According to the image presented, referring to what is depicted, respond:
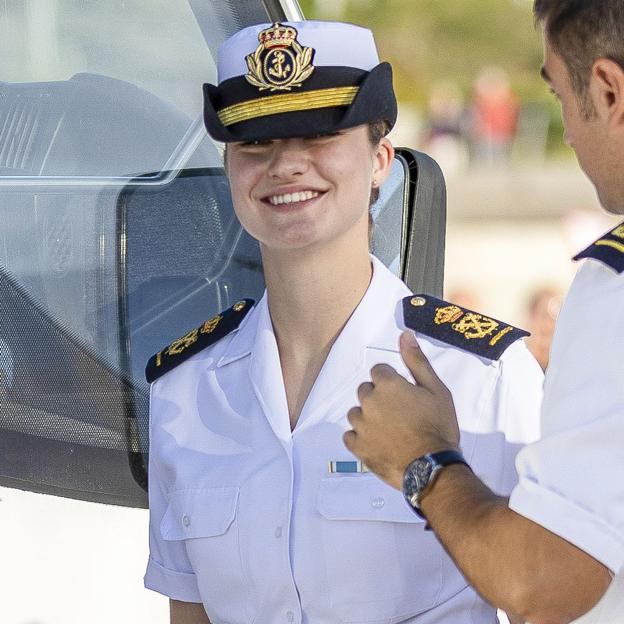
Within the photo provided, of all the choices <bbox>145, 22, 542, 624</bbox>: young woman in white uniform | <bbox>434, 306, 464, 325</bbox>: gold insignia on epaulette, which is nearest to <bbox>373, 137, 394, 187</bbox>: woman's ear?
<bbox>145, 22, 542, 624</bbox>: young woman in white uniform

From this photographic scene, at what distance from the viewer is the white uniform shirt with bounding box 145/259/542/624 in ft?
6.18

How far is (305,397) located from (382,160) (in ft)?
1.30

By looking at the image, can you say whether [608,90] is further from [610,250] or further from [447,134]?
[447,134]

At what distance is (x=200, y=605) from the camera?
81.4 inches

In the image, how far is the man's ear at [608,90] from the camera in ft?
4.40

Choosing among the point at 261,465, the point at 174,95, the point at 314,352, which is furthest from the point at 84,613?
the point at 174,95

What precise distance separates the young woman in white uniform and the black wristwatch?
42 centimetres

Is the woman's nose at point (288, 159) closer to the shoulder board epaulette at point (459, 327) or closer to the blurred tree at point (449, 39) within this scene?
the shoulder board epaulette at point (459, 327)

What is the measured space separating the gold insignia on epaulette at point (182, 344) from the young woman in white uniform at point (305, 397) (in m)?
0.03

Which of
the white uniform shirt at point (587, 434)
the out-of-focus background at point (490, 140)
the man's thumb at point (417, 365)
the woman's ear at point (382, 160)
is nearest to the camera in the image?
the white uniform shirt at point (587, 434)

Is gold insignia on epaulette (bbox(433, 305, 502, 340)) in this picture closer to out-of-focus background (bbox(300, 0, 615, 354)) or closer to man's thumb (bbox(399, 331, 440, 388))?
man's thumb (bbox(399, 331, 440, 388))

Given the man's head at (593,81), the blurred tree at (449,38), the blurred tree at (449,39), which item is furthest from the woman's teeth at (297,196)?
the blurred tree at (449,38)

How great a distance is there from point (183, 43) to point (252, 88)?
1.67 ft

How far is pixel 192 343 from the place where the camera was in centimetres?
214
